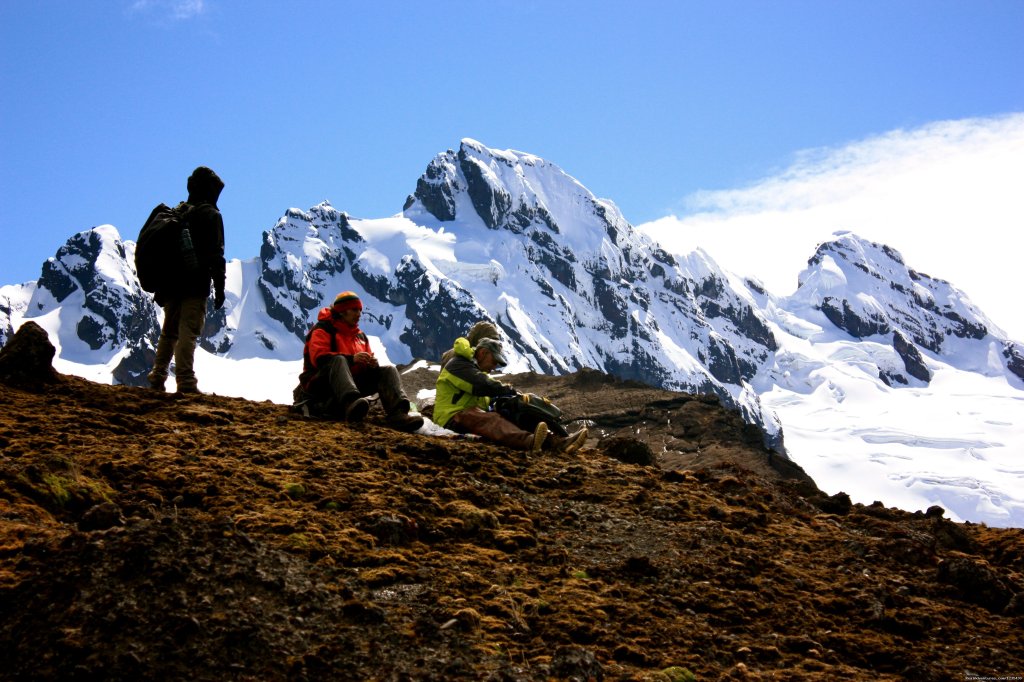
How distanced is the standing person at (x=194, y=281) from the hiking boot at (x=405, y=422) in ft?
8.08

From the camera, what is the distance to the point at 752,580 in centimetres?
853

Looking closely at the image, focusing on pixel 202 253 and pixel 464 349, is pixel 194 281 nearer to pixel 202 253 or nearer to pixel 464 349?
pixel 202 253

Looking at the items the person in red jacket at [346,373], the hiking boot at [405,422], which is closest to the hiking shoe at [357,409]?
the person in red jacket at [346,373]

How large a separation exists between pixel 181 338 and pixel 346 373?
83.1 inches

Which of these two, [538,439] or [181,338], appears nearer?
[538,439]

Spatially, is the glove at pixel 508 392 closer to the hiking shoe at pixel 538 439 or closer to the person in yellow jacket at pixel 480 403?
the person in yellow jacket at pixel 480 403

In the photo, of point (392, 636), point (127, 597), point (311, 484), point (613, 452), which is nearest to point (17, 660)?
point (127, 597)

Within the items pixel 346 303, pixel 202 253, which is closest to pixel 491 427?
pixel 346 303

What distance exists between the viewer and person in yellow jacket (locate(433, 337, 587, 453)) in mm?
12805

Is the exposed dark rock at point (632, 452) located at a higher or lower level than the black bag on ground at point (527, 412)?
lower

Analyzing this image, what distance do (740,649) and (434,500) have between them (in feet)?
10.8

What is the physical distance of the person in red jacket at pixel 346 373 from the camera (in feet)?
42.1

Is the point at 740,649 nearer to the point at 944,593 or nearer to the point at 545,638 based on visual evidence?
the point at 545,638

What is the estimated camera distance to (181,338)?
1310cm
